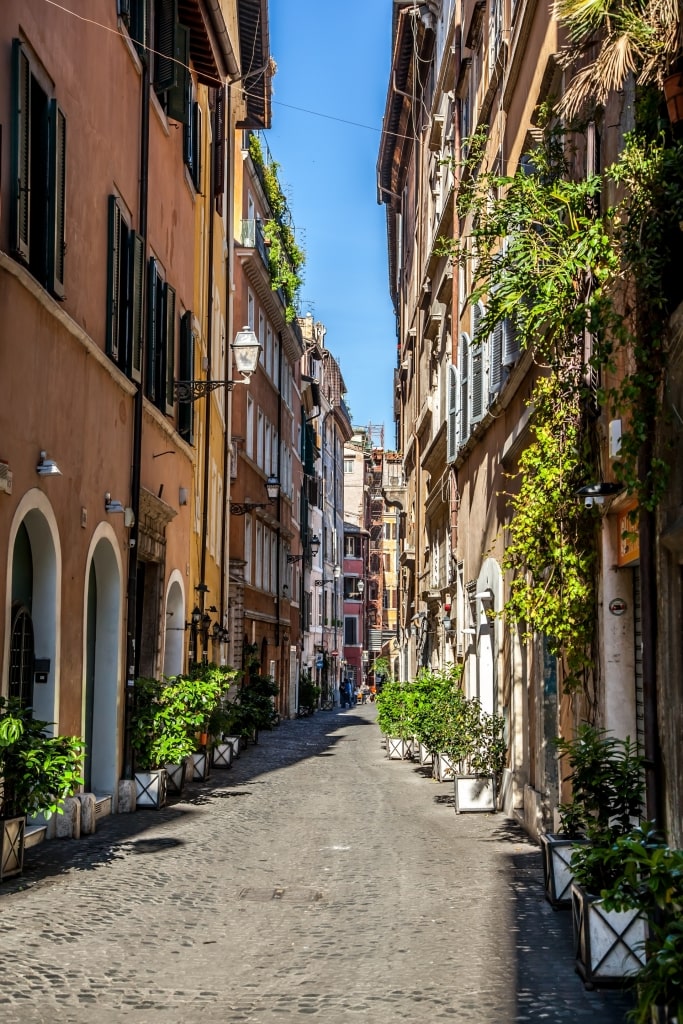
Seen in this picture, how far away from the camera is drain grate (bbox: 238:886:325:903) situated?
9.56 m

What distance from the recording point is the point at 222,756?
70.4 feet

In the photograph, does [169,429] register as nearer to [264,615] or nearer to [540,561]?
[540,561]

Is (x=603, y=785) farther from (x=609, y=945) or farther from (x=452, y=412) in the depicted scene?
(x=452, y=412)

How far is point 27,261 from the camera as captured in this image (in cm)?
1109

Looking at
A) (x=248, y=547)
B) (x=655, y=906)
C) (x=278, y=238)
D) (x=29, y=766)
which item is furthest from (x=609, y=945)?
(x=278, y=238)

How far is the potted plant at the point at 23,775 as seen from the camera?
31.1 feet

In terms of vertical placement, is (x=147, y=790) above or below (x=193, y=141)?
below

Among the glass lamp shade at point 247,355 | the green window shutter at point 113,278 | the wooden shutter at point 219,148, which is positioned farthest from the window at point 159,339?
the wooden shutter at point 219,148

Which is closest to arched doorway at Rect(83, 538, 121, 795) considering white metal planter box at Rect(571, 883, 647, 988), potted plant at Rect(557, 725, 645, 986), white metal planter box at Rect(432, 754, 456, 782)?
white metal planter box at Rect(432, 754, 456, 782)

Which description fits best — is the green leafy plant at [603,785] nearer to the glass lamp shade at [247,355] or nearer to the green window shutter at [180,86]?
the green window shutter at [180,86]

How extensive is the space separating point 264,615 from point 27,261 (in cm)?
2925

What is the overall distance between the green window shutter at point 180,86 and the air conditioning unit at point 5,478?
899cm

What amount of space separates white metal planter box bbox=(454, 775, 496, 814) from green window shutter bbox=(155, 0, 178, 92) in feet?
31.6

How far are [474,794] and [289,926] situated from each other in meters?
6.78
